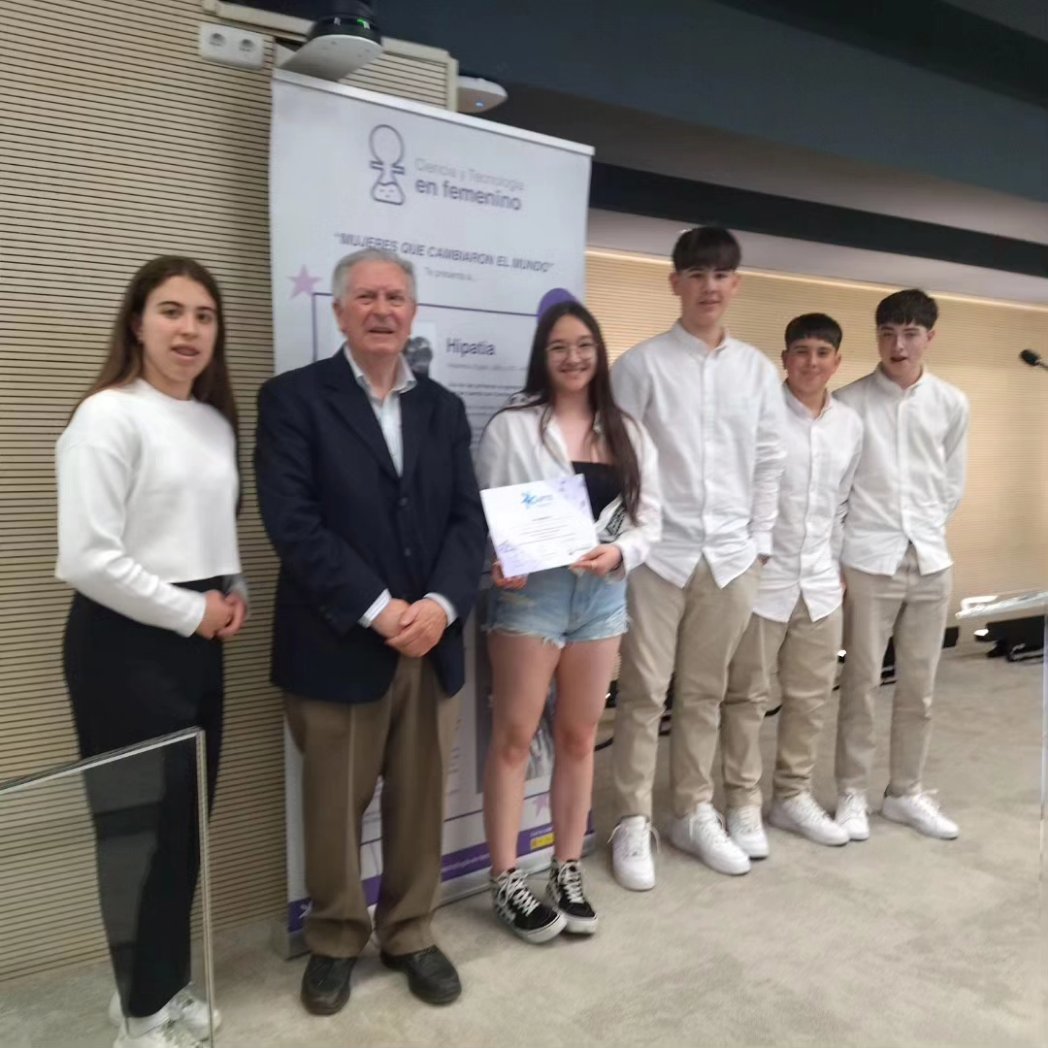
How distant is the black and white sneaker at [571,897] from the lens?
7.89 feet

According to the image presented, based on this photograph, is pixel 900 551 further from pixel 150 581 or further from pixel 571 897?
pixel 150 581

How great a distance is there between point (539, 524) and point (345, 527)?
471 millimetres

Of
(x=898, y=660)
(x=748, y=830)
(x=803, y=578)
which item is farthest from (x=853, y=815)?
(x=803, y=578)

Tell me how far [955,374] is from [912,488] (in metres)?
4.09

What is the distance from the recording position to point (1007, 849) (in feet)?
9.92

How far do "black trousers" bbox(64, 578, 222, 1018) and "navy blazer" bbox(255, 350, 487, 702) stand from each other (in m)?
0.22

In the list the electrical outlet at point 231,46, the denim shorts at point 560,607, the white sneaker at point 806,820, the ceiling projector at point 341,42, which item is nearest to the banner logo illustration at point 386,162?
the ceiling projector at point 341,42

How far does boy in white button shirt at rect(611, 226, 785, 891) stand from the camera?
2.63 meters

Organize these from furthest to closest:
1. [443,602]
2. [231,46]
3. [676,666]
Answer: [676,666]
[231,46]
[443,602]

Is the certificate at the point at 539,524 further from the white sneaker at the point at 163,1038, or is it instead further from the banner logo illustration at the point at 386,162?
the white sneaker at the point at 163,1038

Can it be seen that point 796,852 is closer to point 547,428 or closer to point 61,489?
point 547,428

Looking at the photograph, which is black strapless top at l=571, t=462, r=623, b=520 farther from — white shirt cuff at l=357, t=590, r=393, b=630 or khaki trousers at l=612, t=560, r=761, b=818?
Result: white shirt cuff at l=357, t=590, r=393, b=630

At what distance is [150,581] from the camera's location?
173 centimetres

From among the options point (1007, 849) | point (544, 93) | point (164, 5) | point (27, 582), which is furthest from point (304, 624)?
point (1007, 849)
